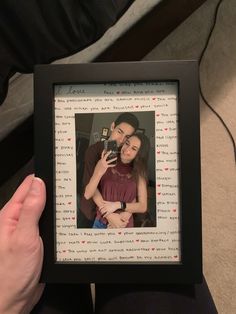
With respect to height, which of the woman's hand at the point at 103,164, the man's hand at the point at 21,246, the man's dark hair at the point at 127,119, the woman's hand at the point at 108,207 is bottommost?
the man's hand at the point at 21,246

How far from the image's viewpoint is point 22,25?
593 mm

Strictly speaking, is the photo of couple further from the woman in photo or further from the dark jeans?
the dark jeans

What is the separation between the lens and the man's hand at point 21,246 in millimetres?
598

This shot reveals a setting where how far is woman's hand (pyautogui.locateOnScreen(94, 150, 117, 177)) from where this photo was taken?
616 mm

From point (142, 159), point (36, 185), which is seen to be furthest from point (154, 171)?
point (36, 185)

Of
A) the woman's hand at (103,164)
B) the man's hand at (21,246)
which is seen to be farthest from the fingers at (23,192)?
the woman's hand at (103,164)

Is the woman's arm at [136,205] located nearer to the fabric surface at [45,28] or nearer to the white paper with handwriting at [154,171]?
the white paper with handwriting at [154,171]

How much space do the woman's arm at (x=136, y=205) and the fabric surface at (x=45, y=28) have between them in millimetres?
246

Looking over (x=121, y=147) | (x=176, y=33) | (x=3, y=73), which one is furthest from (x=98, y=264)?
(x=176, y=33)

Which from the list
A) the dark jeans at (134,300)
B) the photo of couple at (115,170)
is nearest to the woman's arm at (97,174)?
the photo of couple at (115,170)

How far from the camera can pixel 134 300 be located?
691 millimetres

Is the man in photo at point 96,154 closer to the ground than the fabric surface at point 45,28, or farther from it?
closer to the ground

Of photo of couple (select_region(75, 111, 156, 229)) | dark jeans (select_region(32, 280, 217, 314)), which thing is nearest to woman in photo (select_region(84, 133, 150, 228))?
photo of couple (select_region(75, 111, 156, 229))

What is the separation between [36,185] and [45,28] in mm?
235
